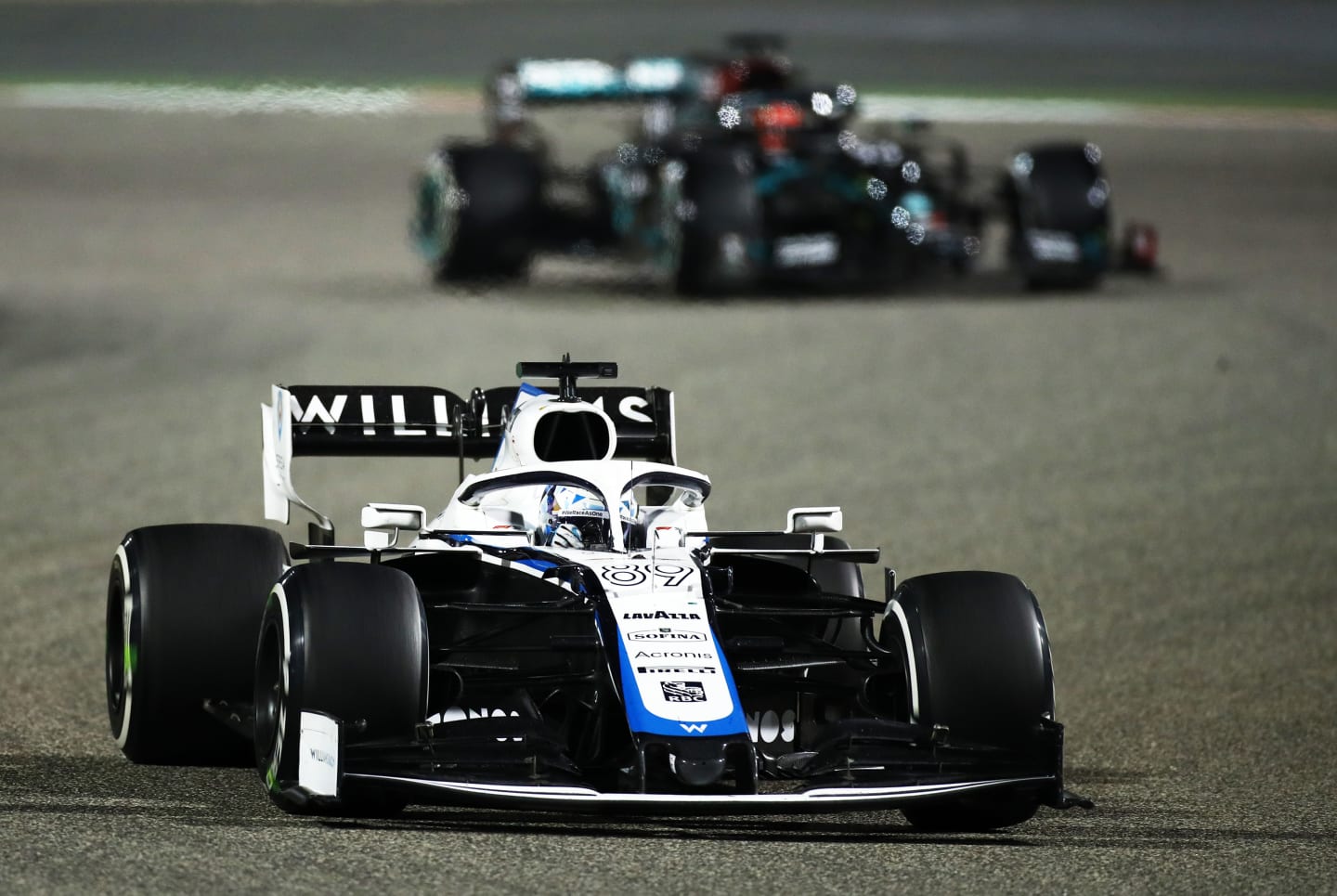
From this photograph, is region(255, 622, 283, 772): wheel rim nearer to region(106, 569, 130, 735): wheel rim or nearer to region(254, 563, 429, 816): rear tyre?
region(254, 563, 429, 816): rear tyre

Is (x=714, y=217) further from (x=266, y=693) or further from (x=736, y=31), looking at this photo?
(x=736, y=31)

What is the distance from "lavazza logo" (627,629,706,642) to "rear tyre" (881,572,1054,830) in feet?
2.32

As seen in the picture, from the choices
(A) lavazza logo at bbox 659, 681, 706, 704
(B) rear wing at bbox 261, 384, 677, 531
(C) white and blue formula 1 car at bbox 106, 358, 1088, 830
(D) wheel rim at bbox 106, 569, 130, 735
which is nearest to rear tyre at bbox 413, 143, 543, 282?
(B) rear wing at bbox 261, 384, 677, 531

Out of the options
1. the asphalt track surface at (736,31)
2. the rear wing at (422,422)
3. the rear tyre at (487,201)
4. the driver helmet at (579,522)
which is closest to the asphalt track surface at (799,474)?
the rear tyre at (487,201)

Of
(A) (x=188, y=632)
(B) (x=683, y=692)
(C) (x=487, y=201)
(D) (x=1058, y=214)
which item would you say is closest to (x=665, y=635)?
(B) (x=683, y=692)

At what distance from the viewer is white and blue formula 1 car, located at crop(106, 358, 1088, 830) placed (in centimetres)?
739

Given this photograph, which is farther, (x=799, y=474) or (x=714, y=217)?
(x=714, y=217)

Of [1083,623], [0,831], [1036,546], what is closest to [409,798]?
[0,831]

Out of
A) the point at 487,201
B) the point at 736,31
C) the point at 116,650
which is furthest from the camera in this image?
the point at 736,31

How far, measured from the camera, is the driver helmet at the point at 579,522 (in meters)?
8.70

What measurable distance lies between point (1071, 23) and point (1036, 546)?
39.5m

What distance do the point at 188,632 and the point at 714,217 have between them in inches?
509

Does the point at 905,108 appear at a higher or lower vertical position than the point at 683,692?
higher

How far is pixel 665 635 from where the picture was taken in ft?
25.5
